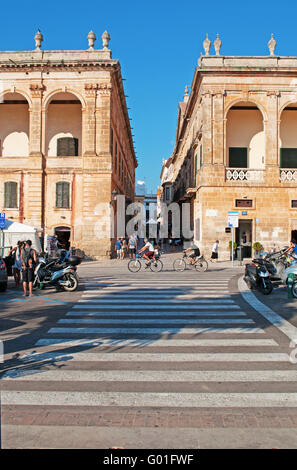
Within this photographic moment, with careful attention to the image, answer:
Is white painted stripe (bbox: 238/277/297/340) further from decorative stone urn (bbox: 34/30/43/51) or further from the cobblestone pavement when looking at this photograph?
decorative stone urn (bbox: 34/30/43/51)

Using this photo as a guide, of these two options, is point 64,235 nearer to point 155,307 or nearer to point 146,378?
point 155,307

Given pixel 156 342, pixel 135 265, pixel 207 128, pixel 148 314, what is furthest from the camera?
pixel 207 128

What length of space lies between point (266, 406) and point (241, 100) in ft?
85.5

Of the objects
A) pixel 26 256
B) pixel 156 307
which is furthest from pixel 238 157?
pixel 156 307

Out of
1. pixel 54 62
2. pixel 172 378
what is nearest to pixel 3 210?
pixel 54 62

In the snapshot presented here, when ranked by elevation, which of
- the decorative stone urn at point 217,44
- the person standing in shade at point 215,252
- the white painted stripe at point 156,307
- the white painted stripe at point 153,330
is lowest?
the white painted stripe at point 153,330

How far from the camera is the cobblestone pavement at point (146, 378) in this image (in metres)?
3.64

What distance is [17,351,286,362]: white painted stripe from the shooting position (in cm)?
586

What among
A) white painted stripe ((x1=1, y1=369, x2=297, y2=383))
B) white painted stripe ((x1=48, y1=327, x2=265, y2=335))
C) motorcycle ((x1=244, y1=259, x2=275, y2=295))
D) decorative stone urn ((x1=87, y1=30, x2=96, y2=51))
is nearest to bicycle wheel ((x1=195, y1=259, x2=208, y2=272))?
motorcycle ((x1=244, y1=259, x2=275, y2=295))

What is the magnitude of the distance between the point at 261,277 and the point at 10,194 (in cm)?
2126

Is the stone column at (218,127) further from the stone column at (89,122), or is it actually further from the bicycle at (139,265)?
the bicycle at (139,265)

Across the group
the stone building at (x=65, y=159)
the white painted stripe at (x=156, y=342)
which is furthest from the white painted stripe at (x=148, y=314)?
the stone building at (x=65, y=159)

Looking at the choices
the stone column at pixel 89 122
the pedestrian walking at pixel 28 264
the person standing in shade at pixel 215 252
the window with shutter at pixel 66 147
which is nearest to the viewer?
the pedestrian walking at pixel 28 264

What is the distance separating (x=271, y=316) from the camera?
892 cm
